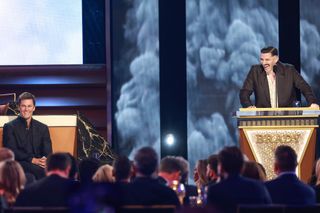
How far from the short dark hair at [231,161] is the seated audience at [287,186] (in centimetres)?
39

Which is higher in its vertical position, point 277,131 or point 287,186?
point 277,131

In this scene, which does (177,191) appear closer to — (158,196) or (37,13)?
(158,196)

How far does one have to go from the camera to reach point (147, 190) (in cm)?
501

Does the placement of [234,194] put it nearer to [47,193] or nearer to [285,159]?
[285,159]

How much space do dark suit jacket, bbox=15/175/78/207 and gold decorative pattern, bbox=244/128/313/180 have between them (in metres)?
2.88

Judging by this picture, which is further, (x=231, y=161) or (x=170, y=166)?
(x=170, y=166)

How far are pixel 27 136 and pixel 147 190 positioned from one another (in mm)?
2991

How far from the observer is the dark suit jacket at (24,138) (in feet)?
25.3

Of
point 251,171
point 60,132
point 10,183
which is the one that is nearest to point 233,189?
point 251,171

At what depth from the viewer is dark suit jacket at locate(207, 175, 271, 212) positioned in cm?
494

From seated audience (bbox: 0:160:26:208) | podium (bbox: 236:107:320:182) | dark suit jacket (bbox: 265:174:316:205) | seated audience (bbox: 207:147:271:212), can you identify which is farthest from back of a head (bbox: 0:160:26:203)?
podium (bbox: 236:107:320:182)

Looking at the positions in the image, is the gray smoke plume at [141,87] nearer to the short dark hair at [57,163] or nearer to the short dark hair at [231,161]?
the short dark hair at [57,163]

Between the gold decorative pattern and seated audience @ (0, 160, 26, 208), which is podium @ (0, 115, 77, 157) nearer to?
the gold decorative pattern

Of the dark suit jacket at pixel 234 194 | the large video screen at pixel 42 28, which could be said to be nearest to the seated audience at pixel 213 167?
the dark suit jacket at pixel 234 194
